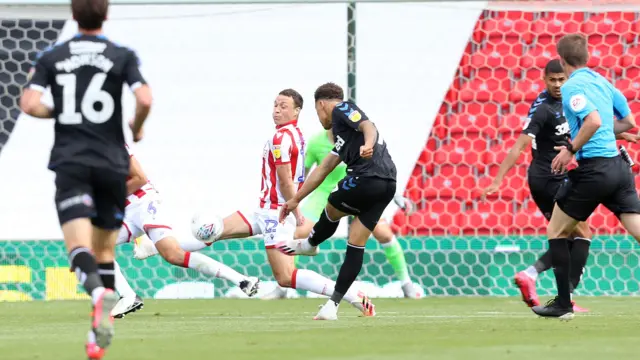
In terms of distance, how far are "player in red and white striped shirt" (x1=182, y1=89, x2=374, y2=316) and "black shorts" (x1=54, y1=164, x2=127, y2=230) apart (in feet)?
10.8

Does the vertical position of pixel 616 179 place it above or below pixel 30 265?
above

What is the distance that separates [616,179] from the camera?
7281 millimetres

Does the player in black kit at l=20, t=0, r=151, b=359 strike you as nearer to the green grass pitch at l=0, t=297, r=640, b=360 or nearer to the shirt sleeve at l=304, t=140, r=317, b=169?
the green grass pitch at l=0, t=297, r=640, b=360

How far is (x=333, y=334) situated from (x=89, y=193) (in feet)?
5.13

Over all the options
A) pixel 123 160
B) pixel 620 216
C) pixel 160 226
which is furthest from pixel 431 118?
pixel 123 160

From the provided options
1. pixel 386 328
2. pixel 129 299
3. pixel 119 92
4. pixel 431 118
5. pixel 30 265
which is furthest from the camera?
pixel 431 118

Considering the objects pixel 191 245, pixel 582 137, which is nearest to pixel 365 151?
pixel 582 137

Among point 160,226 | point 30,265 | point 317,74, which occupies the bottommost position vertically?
point 30,265

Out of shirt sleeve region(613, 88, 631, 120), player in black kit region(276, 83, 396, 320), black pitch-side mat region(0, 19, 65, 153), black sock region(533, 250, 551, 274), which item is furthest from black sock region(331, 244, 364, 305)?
black pitch-side mat region(0, 19, 65, 153)

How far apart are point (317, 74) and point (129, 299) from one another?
4.59 meters

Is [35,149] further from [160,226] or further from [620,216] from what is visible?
[620,216]

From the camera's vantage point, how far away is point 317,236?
8.33m

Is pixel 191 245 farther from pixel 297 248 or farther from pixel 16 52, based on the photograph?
pixel 16 52

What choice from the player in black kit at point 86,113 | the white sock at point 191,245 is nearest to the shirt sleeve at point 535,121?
the white sock at point 191,245
